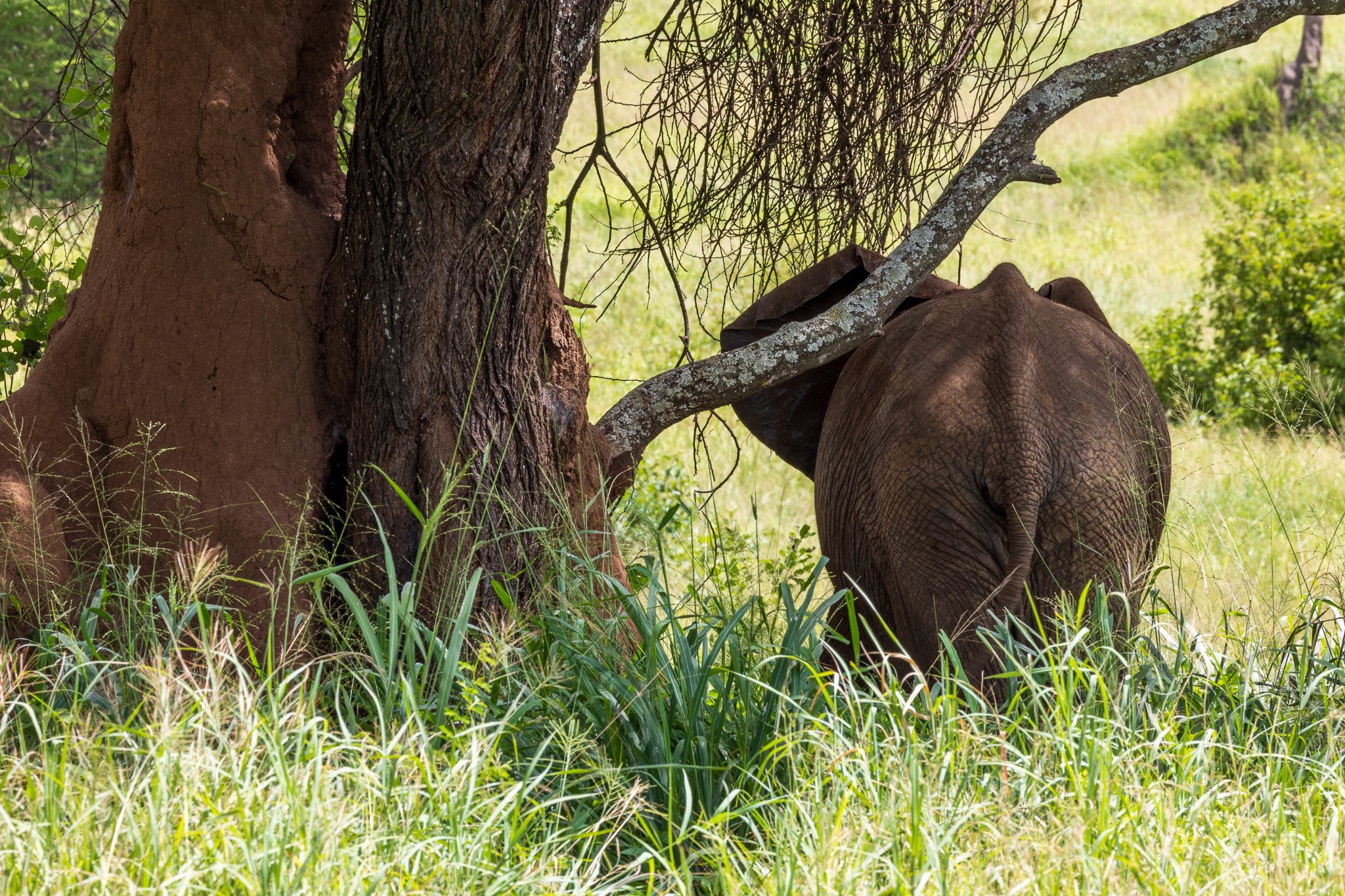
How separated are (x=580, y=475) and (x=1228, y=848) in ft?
5.98

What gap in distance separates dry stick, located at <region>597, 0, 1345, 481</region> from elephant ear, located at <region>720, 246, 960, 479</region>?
78 cm

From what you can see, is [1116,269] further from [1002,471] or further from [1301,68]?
[1002,471]

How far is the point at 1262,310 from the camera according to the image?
1231 centimetres

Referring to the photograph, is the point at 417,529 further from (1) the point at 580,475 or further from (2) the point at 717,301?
(2) the point at 717,301

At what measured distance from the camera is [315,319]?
3729 millimetres

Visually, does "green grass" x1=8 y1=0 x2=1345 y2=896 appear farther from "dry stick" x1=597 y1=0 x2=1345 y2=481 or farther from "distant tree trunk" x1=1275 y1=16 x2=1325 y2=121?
"distant tree trunk" x1=1275 y1=16 x2=1325 y2=121

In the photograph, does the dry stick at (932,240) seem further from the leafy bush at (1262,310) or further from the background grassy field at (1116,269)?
the leafy bush at (1262,310)

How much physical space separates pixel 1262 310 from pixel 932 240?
9.33 metres

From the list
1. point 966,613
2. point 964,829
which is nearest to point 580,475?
point 966,613

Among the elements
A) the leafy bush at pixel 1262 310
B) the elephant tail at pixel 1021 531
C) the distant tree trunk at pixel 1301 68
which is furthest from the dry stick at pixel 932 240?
the distant tree trunk at pixel 1301 68

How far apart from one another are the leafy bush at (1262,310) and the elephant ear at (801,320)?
268 inches

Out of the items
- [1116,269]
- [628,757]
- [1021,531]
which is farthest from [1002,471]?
[1116,269]

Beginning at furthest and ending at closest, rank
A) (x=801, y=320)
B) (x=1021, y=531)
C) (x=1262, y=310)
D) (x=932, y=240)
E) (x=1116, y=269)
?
1. (x=1116, y=269)
2. (x=1262, y=310)
3. (x=801, y=320)
4. (x=932, y=240)
5. (x=1021, y=531)

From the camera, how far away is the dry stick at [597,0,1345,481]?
400 cm
